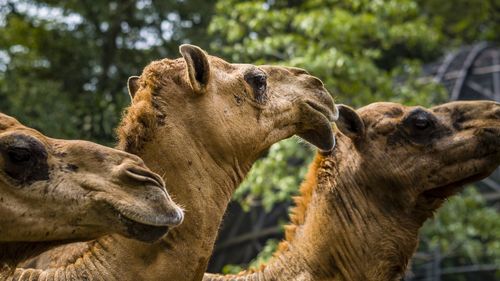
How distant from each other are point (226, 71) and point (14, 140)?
2057 mm

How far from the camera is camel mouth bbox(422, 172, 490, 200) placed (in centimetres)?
802

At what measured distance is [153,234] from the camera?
4.95m

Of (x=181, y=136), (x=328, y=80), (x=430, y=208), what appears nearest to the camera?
(x=181, y=136)

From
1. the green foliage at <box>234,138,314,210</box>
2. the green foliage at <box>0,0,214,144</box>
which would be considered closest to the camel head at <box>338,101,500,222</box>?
the green foliage at <box>234,138,314,210</box>

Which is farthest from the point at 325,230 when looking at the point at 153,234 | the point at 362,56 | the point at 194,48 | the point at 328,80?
the point at 362,56

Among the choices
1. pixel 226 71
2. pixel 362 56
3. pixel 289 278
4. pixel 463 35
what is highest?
pixel 226 71

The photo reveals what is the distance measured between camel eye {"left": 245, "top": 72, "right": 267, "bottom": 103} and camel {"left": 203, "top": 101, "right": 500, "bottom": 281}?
4.54 feet

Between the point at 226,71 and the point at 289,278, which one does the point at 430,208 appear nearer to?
the point at 289,278

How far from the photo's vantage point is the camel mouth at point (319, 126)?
6867mm

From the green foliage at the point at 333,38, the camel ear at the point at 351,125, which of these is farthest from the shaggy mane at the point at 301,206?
the green foliage at the point at 333,38

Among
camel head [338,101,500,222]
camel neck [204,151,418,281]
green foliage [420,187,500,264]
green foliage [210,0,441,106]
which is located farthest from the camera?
green foliage [420,187,500,264]

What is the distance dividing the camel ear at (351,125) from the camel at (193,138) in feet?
3.92

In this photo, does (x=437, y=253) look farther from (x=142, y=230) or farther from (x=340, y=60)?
(x=142, y=230)

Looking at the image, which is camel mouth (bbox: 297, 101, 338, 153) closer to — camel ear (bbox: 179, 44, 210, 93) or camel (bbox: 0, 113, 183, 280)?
camel ear (bbox: 179, 44, 210, 93)
